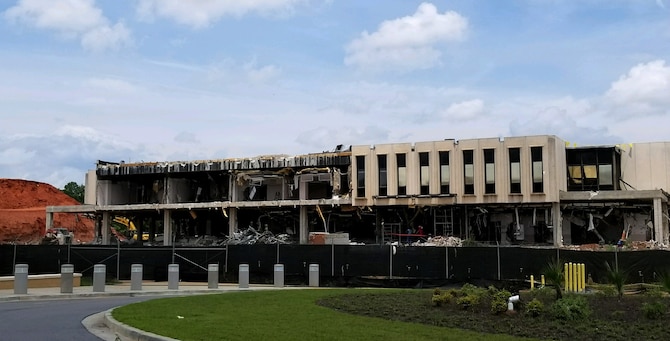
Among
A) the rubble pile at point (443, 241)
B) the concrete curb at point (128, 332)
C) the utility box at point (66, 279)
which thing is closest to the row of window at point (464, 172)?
the rubble pile at point (443, 241)

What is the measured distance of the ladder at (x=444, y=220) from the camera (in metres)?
55.0

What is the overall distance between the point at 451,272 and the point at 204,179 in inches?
1649

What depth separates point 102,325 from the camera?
16.5 m

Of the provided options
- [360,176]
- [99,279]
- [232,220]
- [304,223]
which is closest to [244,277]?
[99,279]

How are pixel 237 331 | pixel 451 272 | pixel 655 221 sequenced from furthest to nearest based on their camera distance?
1. pixel 655 221
2. pixel 451 272
3. pixel 237 331

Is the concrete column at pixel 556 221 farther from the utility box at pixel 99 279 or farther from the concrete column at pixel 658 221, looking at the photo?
the utility box at pixel 99 279

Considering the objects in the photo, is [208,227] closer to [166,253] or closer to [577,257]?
[166,253]

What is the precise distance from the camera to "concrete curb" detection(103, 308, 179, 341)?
42.1 ft

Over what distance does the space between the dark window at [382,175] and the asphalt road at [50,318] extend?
31.3m

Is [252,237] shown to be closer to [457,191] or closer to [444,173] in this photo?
[444,173]

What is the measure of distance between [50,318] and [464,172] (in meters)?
38.3

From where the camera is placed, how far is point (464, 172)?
52.2 metres

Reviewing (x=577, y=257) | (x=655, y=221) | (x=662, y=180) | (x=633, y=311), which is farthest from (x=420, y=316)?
(x=662, y=180)

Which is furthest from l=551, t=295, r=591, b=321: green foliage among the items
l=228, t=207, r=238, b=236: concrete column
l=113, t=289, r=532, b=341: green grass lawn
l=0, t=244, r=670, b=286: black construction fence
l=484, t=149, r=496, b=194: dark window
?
l=228, t=207, r=238, b=236: concrete column
